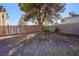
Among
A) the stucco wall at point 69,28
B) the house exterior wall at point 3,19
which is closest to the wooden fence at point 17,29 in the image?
the house exterior wall at point 3,19

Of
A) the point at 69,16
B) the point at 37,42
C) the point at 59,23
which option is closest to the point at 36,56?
the point at 37,42

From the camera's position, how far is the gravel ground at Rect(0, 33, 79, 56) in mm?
1608

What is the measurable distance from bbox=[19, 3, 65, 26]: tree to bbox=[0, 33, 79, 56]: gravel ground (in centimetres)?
18

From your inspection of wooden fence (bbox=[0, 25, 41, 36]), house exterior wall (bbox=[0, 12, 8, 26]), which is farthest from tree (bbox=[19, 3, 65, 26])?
house exterior wall (bbox=[0, 12, 8, 26])

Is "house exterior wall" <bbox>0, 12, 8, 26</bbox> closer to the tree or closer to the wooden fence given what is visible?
the wooden fence

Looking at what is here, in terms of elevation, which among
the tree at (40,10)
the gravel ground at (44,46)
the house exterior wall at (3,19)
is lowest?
the gravel ground at (44,46)

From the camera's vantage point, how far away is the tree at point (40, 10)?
64.4 inches

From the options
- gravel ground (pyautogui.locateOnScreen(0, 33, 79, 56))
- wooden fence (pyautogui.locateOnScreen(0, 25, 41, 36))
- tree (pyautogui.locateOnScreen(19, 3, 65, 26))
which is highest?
tree (pyautogui.locateOnScreen(19, 3, 65, 26))

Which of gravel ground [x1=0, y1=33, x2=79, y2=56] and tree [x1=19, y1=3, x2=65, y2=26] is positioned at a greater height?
tree [x1=19, y1=3, x2=65, y2=26]

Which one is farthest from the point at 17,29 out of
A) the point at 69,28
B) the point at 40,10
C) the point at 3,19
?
the point at 69,28

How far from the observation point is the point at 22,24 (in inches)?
64.8

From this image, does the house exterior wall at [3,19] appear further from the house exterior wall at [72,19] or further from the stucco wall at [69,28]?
the house exterior wall at [72,19]

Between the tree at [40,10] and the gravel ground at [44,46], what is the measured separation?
18 cm

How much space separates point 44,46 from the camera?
161 cm
